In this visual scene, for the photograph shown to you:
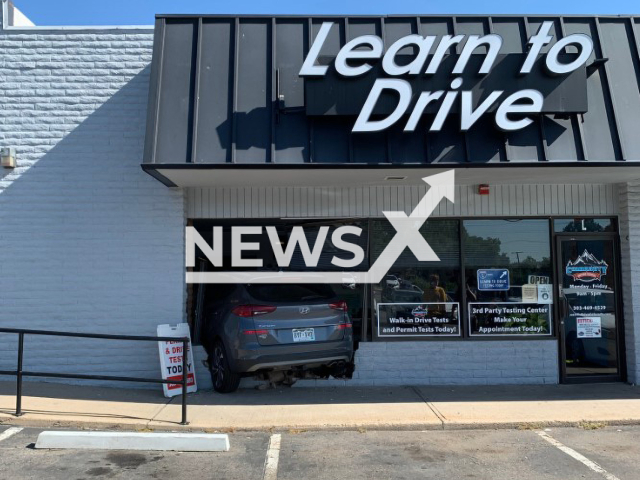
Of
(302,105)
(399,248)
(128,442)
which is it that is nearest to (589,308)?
(399,248)

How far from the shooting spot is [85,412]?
7.36 m

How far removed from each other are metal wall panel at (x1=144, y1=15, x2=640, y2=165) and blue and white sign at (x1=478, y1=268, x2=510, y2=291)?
2.16 metres

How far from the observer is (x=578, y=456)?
19.6 ft

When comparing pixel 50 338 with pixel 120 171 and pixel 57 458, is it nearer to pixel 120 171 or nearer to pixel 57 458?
pixel 120 171

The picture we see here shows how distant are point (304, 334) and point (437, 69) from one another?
3.86m

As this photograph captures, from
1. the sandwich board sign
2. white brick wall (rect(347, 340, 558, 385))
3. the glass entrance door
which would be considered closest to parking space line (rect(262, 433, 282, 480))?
the sandwich board sign

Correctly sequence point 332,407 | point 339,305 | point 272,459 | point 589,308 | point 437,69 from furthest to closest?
1. point 589,308
2. point 339,305
3. point 332,407
4. point 437,69
5. point 272,459

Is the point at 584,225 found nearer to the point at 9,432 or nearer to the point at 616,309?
the point at 616,309

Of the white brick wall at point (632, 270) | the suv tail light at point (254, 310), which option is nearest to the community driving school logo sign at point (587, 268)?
the white brick wall at point (632, 270)

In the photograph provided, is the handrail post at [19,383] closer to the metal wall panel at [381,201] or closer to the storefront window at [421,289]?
the metal wall panel at [381,201]

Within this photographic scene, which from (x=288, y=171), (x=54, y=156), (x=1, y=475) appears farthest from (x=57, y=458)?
(x=54, y=156)

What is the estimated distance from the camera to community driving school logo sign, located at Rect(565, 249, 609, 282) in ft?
30.5

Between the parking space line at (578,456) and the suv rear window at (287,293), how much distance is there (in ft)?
10.8

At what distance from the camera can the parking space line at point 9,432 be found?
6487 millimetres
